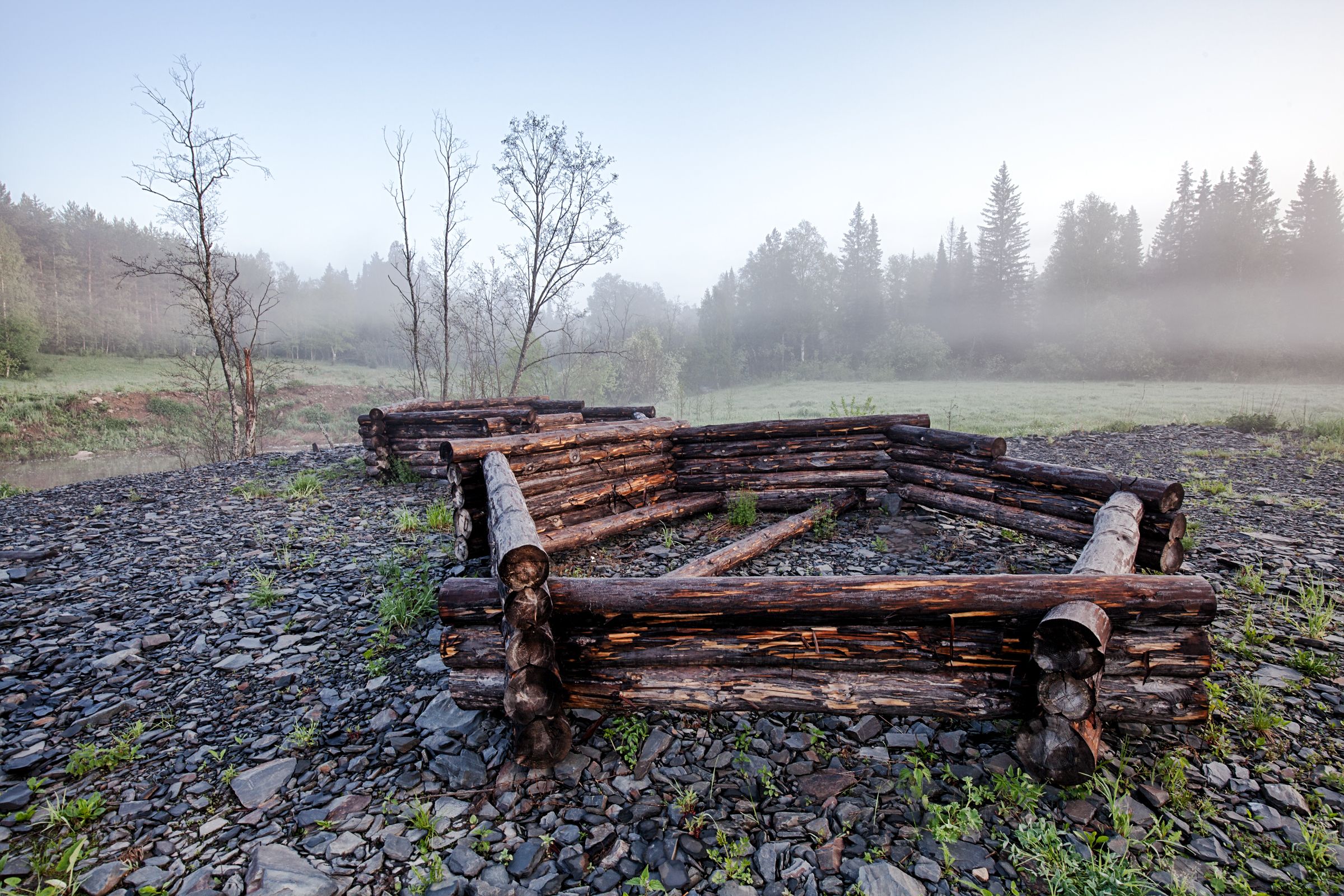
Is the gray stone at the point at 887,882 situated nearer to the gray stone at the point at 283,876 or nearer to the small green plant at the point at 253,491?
the gray stone at the point at 283,876

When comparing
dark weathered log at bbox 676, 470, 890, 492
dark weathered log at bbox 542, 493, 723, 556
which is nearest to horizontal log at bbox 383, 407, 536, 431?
dark weathered log at bbox 542, 493, 723, 556

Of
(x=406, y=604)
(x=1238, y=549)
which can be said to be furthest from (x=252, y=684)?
(x=1238, y=549)

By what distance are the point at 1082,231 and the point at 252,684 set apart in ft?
227

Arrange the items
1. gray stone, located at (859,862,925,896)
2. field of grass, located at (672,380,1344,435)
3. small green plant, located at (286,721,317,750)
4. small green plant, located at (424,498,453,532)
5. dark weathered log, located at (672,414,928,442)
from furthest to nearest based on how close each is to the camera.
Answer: field of grass, located at (672,380,1344,435), dark weathered log, located at (672,414,928,442), small green plant, located at (424,498,453,532), small green plant, located at (286,721,317,750), gray stone, located at (859,862,925,896)

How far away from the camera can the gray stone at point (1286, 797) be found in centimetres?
250

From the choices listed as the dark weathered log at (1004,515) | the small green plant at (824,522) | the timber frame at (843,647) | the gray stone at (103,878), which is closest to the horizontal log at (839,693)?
the timber frame at (843,647)

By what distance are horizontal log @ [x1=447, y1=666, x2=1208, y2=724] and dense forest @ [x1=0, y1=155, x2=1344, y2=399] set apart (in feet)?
60.6

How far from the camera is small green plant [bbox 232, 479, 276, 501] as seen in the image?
908 centimetres

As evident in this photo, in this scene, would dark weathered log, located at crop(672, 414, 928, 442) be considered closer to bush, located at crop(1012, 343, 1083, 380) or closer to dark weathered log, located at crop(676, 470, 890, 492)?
dark weathered log, located at crop(676, 470, 890, 492)

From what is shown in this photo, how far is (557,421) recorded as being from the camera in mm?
10445

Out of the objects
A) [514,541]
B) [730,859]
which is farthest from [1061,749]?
[514,541]

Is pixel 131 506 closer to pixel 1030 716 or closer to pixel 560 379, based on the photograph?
pixel 1030 716

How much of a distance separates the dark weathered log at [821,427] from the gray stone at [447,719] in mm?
5085

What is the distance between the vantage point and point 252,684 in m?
3.82
